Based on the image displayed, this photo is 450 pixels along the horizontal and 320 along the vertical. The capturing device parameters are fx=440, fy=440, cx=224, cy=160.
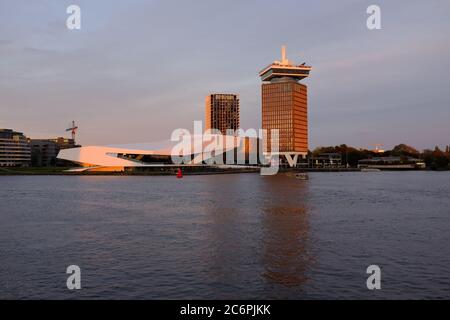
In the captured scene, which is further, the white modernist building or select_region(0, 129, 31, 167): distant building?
select_region(0, 129, 31, 167): distant building

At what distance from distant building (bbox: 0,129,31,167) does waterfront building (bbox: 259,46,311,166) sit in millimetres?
85734

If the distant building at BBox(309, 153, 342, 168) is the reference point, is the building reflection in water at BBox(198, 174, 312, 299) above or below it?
below

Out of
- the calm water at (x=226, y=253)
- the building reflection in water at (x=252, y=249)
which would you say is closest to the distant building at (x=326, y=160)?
the calm water at (x=226, y=253)

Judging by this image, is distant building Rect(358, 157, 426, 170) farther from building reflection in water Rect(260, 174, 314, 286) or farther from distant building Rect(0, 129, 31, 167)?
building reflection in water Rect(260, 174, 314, 286)

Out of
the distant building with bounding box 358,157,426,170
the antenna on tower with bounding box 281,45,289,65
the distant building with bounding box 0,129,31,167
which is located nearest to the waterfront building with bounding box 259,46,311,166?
the antenna on tower with bounding box 281,45,289,65

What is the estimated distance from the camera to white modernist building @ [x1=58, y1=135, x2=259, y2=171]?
339ft

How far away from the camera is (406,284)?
11516 mm

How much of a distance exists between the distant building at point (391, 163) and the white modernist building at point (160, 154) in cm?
5557

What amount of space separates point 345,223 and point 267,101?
486ft

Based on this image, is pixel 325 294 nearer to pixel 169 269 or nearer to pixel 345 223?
pixel 169 269

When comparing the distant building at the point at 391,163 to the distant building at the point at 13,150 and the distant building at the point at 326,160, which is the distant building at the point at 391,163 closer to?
the distant building at the point at 326,160

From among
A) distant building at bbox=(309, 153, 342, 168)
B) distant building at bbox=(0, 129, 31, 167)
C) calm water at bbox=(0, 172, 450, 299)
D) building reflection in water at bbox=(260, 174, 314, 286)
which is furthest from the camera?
distant building at bbox=(309, 153, 342, 168)
